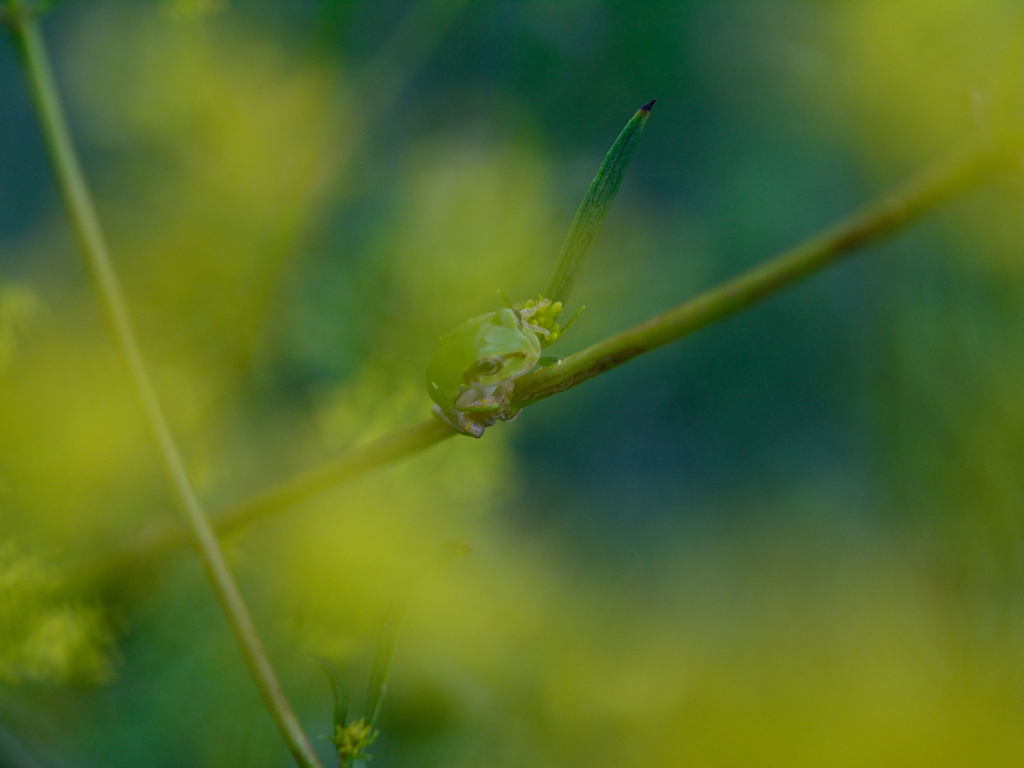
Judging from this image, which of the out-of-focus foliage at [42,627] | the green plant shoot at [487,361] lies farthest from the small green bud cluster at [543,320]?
the out-of-focus foliage at [42,627]

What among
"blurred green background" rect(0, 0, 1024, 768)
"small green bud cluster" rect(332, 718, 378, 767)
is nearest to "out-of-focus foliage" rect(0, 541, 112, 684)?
"blurred green background" rect(0, 0, 1024, 768)

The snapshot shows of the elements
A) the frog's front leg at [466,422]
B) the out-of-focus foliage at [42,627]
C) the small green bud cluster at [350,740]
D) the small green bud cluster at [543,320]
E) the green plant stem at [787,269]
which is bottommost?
the green plant stem at [787,269]

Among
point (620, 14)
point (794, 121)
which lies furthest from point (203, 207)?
point (794, 121)

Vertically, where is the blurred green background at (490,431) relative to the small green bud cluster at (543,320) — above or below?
above

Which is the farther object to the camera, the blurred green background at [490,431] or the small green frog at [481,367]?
the blurred green background at [490,431]

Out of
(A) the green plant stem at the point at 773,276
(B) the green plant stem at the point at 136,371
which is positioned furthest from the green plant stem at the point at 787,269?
(B) the green plant stem at the point at 136,371

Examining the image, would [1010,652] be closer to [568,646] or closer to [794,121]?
[568,646]

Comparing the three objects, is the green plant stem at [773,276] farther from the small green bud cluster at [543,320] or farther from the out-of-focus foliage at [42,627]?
the out-of-focus foliage at [42,627]
